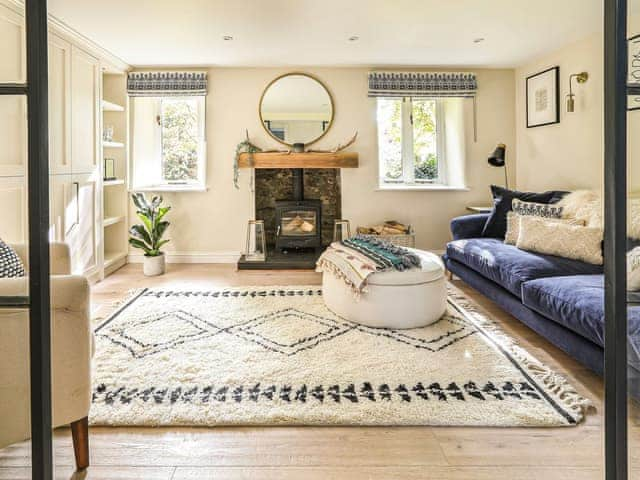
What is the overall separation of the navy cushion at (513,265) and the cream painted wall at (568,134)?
1218 millimetres

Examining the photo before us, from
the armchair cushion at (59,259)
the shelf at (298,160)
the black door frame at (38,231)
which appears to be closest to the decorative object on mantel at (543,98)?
the shelf at (298,160)

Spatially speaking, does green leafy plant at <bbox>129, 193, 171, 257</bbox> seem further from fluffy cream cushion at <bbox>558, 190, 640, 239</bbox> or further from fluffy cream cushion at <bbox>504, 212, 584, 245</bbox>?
fluffy cream cushion at <bbox>558, 190, 640, 239</bbox>

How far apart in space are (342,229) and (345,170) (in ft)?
2.25

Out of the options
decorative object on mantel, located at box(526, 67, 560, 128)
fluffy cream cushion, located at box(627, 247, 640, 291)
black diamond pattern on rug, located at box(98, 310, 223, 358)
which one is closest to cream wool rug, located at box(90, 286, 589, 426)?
black diamond pattern on rug, located at box(98, 310, 223, 358)

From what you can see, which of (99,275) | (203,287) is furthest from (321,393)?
(99,275)

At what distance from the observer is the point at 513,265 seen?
335cm

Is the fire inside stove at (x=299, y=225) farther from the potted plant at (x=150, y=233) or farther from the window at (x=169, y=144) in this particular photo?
the potted plant at (x=150, y=233)

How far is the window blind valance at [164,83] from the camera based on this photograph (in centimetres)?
564

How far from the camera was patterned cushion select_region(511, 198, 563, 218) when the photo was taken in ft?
13.3

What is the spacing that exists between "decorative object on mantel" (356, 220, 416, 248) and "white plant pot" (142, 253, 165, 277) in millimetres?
2176

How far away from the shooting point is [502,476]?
1.75 m

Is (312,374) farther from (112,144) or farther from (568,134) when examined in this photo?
(112,144)

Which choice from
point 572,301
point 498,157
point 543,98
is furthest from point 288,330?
point 543,98

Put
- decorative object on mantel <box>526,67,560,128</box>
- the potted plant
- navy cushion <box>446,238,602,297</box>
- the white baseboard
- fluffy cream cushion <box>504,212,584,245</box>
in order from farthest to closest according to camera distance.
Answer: the white baseboard, the potted plant, decorative object on mantel <box>526,67,560,128</box>, fluffy cream cushion <box>504,212,584,245</box>, navy cushion <box>446,238,602,297</box>
